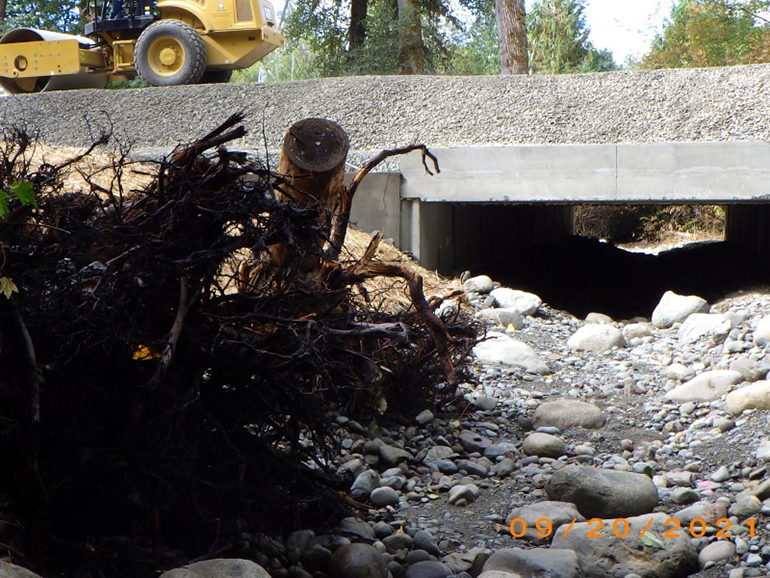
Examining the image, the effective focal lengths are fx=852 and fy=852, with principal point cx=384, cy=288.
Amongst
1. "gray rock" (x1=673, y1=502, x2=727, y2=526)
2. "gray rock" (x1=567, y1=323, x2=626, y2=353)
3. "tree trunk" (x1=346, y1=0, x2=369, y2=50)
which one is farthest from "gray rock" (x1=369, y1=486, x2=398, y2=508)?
"tree trunk" (x1=346, y1=0, x2=369, y2=50)

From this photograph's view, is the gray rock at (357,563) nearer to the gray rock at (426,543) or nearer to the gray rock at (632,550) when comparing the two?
the gray rock at (426,543)

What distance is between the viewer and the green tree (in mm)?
29125

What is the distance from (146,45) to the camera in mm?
11531

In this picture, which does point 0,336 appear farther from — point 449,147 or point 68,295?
point 449,147

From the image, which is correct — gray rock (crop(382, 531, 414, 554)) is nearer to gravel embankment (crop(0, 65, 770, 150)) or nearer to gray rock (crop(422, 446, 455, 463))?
gray rock (crop(422, 446, 455, 463))

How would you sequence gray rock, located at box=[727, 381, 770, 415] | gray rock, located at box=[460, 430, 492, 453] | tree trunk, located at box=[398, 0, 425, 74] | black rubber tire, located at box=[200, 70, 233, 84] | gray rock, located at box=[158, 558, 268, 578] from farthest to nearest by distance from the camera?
tree trunk, located at box=[398, 0, 425, 74], black rubber tire, located at box=[200, 70, 233, 84], gray rock, located at box=[727, 381, 770, 415], gray rock, located at box=[460, 430, 492, 453], gray rock, located at box=[158, 558, 268, 578]

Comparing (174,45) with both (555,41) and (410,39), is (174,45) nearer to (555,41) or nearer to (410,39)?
(410,39)

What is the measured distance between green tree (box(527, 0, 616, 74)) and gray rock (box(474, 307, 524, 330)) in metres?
23.2

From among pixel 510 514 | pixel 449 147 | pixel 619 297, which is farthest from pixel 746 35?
pixel 510 514

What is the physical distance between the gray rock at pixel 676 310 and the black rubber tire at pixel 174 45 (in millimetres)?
Answer: 7292

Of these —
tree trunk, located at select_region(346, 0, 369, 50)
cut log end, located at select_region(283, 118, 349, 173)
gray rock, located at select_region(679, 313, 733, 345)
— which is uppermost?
tree trunk, located at select_region(346, 0, 369, 50)

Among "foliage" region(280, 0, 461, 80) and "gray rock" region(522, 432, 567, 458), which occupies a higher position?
"foliage" region(280, 0, 461, 80)

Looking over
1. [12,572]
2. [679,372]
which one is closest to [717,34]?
[679,372]

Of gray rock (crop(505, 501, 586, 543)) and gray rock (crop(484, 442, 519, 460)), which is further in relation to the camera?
gray rock (crop(484, 442, 519, 460))
